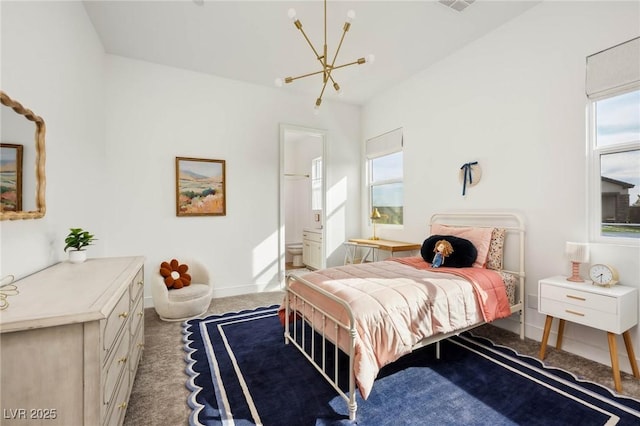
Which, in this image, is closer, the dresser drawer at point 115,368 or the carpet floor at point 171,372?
the dresser drawer at point 115,368

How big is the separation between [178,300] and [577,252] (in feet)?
12.3

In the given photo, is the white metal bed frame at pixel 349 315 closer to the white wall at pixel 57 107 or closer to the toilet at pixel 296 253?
the white wall at pixel 57 107

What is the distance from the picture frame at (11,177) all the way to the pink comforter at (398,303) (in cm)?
188

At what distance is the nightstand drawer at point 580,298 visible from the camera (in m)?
2.10

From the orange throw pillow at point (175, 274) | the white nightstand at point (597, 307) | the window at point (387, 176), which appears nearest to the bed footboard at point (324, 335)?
the orange throw pillow at point (175, 274)

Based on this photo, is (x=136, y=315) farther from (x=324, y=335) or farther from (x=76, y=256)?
(x=324, y=335)

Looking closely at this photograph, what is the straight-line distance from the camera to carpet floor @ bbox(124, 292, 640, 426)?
1.86m

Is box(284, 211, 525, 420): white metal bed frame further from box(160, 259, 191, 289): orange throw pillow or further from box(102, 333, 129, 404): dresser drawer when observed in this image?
box(160, 259, 191, 289): orange throw pillow

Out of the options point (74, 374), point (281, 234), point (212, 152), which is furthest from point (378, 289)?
point (212, 152)

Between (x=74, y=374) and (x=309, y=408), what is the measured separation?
1.28 metres

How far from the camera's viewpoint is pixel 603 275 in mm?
2293

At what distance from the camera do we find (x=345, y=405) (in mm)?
1896

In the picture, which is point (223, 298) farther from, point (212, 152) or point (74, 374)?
point (74, 374)

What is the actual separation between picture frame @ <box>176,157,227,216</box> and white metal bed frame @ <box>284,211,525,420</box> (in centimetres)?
198
